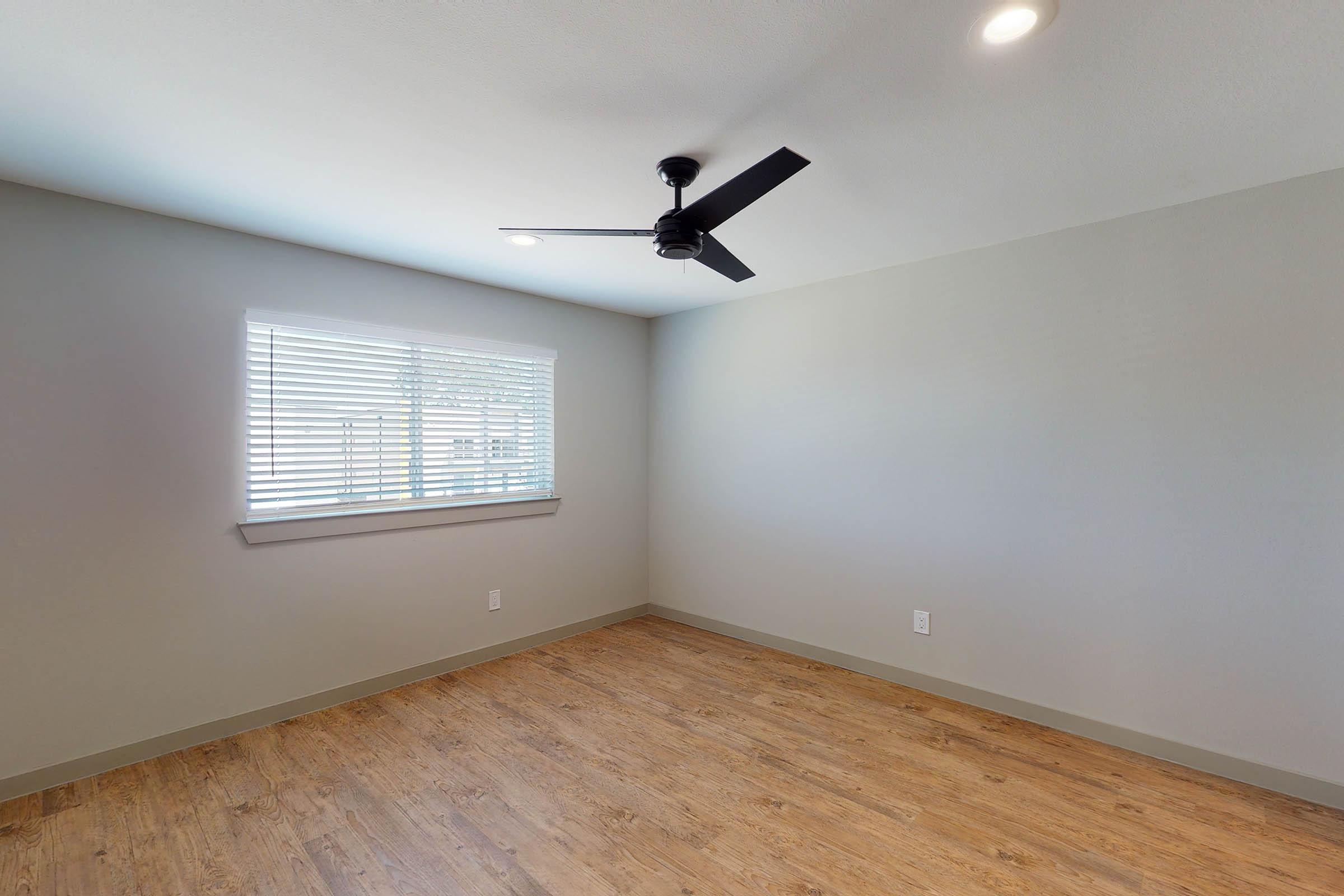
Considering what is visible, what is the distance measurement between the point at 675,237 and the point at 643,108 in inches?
15.4

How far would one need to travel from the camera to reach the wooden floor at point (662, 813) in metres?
1.82

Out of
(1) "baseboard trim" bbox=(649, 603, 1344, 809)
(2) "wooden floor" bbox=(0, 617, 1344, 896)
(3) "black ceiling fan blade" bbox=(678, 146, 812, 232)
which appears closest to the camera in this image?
(3) "black ceiling fan blade" bbox=(678, 146, 812, 232)

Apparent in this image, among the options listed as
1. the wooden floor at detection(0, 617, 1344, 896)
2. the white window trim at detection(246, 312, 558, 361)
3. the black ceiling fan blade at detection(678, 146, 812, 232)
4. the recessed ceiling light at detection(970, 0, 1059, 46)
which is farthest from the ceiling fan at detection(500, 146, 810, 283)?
the wooden floor at detection(0, 617, 1344, 896)

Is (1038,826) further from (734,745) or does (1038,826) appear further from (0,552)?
(0,552)

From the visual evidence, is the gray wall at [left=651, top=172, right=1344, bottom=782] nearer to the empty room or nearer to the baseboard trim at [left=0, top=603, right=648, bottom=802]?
the empty room

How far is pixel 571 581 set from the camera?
165 inches

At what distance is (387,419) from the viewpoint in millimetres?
3271

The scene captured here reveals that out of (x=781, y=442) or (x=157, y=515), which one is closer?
(x=157, y=515)

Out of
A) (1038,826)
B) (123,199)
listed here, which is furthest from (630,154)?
(1038,826)

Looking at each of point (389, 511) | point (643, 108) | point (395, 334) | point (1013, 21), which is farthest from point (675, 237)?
point (389, 511)

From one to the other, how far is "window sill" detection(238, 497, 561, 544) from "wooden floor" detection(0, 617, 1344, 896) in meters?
0.90

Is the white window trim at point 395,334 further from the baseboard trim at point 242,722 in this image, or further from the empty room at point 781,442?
the baseboard trim at point 242,722

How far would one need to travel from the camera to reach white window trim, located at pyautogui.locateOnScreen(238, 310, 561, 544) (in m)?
2.83

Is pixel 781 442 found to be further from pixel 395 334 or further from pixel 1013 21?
pixel 1013 21
